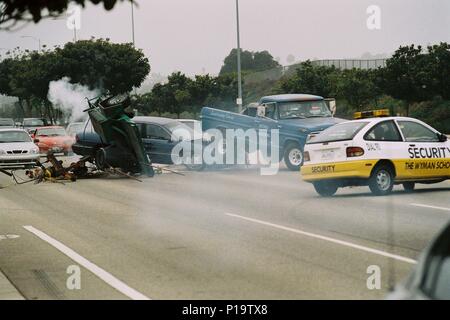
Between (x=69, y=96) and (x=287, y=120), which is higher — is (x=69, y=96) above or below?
above

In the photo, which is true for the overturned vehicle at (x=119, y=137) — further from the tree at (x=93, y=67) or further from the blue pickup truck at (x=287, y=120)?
the tree at (x=93, y=67)

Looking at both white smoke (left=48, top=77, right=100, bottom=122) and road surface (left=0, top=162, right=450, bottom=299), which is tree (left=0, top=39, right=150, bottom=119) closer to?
white smoke (left=48, top=77, right=100, bottom=122)

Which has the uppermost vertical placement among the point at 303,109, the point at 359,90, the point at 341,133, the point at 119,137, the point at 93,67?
the point at 93,67

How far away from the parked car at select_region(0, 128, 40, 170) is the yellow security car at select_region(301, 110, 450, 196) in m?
13.4

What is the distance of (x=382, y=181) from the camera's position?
1753cm

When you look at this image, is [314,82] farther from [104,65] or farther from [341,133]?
[341,133]

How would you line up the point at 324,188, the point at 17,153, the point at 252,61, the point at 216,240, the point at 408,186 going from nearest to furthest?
the point at 216,240 → the point at 324,188 → the point at 408,186 → the point at 17,153 → the point at 252,61

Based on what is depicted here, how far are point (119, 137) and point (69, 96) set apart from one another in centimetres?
3473

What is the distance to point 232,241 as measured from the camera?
12211 mm

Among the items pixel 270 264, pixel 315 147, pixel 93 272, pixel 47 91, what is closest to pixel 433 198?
pixel 315 147

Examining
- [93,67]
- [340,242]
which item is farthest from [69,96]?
[340,242]

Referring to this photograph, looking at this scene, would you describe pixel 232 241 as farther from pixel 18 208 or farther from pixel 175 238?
pixel 18 208

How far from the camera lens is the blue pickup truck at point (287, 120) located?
25.6 meters

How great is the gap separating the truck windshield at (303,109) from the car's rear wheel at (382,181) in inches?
359
